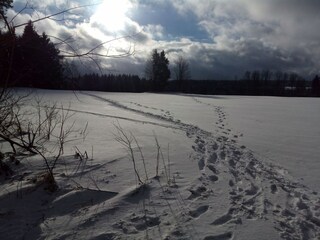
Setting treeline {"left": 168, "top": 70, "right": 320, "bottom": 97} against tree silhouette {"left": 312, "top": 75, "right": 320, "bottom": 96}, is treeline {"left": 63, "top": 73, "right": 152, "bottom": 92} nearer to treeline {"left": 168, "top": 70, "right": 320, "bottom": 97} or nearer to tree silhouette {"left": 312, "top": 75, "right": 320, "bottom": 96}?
treeline {"left": 168, "top": 70, "right": 320, "bottom": 97}

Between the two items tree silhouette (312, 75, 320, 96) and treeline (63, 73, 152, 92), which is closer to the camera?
treeline (63, 73, 152, 92)

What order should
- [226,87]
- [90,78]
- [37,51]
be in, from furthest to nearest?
[226,87], [90,78], [37,51]

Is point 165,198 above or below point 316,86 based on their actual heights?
below

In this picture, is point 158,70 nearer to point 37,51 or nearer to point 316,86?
point 316,86

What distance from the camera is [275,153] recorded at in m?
7.52

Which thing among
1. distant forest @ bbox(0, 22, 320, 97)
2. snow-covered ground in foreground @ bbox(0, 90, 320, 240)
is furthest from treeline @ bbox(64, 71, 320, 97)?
snow-covered ground in foreground @ bbox(0, 90, 320, 240)

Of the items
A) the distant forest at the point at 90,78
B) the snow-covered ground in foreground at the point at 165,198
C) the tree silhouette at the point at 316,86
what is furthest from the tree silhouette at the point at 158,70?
the snow-covered ground in foreground at the point at 165,198

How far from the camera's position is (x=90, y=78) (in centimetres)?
1675

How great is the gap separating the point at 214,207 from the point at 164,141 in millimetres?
3765

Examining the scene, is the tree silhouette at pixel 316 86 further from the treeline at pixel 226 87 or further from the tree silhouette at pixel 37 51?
the tree silhouette at pixel 37 51

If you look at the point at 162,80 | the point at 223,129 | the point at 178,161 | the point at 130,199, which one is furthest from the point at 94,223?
the point at 162,80

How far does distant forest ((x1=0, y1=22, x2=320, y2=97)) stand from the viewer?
11.0ft

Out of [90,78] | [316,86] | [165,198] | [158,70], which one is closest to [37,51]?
[165,198]

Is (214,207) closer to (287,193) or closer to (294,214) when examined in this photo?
(294,214)
